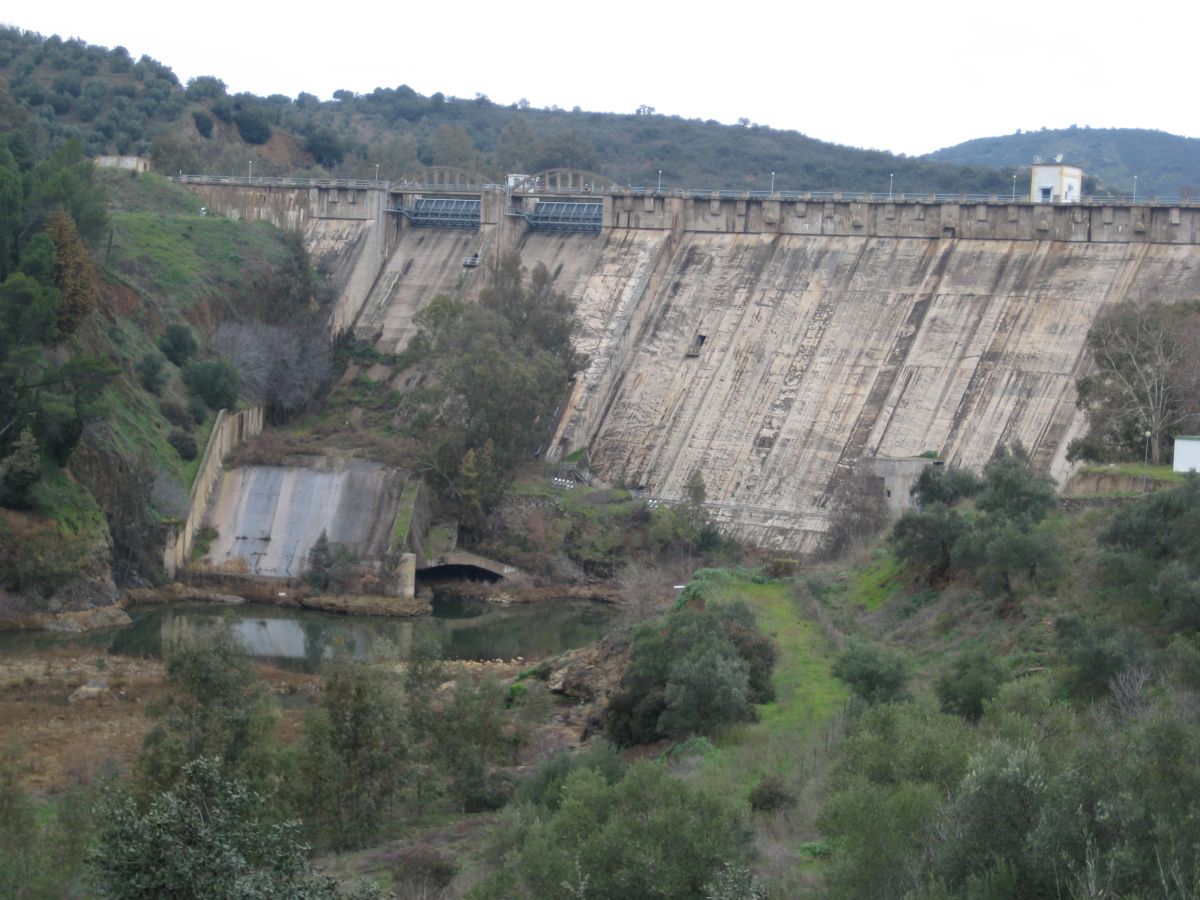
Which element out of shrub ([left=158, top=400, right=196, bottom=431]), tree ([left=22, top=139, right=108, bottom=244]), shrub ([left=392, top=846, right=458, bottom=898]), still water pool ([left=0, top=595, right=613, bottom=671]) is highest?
tree ([left=22, top=139, right=108, bottom=244])

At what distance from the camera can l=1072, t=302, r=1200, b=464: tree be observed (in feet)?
120

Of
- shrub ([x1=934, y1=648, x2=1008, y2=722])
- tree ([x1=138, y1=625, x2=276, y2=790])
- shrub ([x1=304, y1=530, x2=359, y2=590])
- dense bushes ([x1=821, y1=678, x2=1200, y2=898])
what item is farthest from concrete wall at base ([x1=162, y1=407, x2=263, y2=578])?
dense bushes ([x1=821, y1=678, x2=1200, y2=898])

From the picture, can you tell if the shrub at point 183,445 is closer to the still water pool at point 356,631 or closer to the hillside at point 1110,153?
the still water pool at point 356,631

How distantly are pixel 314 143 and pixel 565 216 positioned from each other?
3685cm

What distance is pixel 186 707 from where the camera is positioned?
24453 millimetres

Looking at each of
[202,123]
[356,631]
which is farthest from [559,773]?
[202,123]

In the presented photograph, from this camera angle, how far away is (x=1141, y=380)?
37219mm

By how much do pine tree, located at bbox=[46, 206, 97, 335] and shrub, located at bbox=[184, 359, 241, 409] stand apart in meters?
5.97

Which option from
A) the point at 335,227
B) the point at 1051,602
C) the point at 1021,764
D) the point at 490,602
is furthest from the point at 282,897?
the point at 335,227

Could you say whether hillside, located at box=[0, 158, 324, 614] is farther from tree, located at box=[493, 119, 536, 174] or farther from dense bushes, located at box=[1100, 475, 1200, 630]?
tree, located at box=[493, 119, 536, 174]

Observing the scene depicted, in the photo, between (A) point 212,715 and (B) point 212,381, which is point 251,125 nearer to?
(B) point 212,381

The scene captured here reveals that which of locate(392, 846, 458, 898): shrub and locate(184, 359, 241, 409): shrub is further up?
locate(184, 359, 241, 409): shrub

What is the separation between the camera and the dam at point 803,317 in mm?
47688

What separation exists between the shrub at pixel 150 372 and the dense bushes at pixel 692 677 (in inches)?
936
